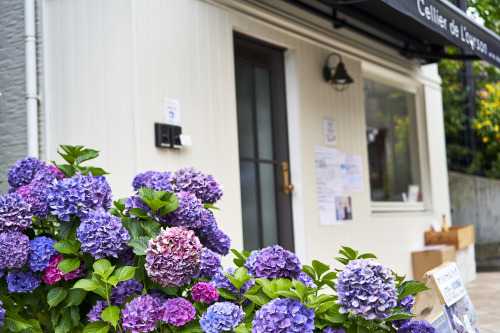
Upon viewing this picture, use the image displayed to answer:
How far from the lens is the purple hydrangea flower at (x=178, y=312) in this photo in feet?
5.18

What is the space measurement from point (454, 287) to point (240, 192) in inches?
78.7

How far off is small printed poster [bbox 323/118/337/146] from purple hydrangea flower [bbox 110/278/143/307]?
11.9 ft

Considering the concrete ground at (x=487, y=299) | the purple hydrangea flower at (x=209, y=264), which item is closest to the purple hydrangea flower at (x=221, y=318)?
the purple hydrangea flower at (x=209, y=264)

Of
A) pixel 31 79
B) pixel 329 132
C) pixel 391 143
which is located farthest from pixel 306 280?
pixel 391 143

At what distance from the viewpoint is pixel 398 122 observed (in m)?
6.83

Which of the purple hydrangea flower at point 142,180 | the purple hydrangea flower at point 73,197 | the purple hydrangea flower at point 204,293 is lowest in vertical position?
the purple hydrangea flower at point 204,293

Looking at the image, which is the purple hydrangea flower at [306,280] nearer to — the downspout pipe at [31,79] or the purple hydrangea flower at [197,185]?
the purple hydrangea flower at [197,185]

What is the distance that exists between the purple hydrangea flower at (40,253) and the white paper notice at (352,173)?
382 cm

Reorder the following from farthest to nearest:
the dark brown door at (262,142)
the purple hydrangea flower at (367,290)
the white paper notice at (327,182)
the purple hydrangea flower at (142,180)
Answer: the white paper notice at (327,182)
the dark brown door at (262,142)
the purple hydrangea flower at (142,180)
the purple hydrangea flower at (367,290)

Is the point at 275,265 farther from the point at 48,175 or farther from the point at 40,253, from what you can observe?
the point at 48,175

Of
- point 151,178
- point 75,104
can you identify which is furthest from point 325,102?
point 151,178

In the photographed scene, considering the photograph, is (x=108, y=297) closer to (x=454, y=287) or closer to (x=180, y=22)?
(x=454, y=287)

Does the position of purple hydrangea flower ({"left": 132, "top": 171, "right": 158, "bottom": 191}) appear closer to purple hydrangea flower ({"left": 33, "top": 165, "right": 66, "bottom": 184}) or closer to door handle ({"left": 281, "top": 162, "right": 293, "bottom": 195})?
purple hydrangea flower ({"left": 33, "top": 165, "right": 66, "bottom": 184})

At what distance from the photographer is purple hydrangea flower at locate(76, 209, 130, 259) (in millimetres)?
1623
